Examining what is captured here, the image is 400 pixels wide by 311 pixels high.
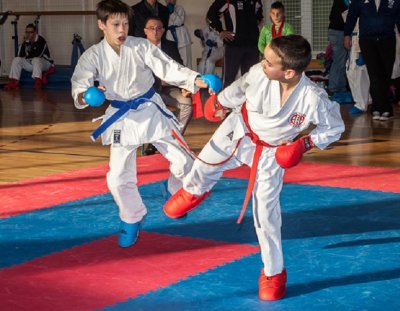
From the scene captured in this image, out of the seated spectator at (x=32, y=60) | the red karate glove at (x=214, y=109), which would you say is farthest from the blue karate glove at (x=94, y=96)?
the seated spectator at (x=32, y=60)

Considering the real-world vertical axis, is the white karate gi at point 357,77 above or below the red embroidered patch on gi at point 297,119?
below

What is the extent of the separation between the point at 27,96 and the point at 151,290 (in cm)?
1122

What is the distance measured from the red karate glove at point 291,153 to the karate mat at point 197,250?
27.7 inches

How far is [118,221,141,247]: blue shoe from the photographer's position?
5109 millimetres

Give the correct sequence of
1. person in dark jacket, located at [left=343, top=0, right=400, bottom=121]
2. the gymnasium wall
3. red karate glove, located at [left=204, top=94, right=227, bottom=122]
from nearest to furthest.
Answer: red karate glove, located at [left=204, top=94, right=227, bottom=122]
person in dark jacket, located at [left=343, top=0, right=400, bottom=121]
the gymnasium wall

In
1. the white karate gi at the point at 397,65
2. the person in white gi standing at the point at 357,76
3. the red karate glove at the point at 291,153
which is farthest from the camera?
the white karate gi at the point at 397,65

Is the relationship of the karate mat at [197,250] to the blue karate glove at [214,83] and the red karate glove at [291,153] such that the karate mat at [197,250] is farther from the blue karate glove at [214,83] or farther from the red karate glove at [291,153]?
the blue karate glove at [214,83]

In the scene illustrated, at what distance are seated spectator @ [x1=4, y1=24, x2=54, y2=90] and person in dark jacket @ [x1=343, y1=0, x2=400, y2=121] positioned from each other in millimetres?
8034

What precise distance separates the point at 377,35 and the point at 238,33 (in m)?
1.72

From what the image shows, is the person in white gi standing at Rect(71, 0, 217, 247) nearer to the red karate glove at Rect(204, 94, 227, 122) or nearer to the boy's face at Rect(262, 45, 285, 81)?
the red karate glove at Rect(204, 94, 227, 122)

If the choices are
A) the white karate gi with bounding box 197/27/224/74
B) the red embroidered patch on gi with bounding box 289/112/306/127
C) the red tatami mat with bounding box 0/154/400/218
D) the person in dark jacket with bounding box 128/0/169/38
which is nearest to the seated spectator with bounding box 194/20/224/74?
the white karate gi with bounding box 197/27/224/74

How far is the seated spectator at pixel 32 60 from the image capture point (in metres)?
16.6

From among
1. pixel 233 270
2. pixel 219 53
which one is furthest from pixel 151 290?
pixel 219 53

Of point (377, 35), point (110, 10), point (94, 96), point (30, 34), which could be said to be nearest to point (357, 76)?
point (377, 35)
